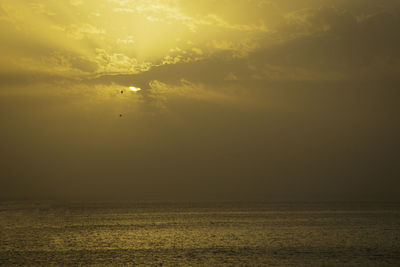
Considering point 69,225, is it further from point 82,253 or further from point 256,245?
point 256,245

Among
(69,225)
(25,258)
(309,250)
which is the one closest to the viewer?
(25,258)

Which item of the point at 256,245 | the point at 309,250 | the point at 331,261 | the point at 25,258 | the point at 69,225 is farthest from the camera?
the point at 69,225

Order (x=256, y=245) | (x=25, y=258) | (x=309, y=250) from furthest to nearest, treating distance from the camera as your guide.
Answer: (x=256, y=245)
(x=309, y=250)
(x=25, y=258)

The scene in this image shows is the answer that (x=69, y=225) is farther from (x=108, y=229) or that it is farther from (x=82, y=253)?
(x=82, y=253)

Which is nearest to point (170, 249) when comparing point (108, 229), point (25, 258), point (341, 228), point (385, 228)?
point (25, 258)

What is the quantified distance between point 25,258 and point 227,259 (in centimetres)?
1668

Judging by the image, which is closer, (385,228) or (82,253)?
(82,253)

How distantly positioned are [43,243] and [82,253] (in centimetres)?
846

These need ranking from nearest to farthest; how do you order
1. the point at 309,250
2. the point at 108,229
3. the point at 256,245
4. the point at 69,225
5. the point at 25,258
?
1. the point at 25,258
2. the point at 309,250
3. the point at 256,245
4. the point at 108,229
5. the point at 69,225

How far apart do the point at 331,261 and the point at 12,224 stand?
48029 millimetres

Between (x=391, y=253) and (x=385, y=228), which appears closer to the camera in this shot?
(x=391, y=253)

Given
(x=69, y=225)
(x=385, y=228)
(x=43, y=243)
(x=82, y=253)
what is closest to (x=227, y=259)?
(x=82, y=253)

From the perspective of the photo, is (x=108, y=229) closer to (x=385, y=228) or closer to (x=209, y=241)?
(x=209, y=241)

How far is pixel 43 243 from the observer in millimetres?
43750
